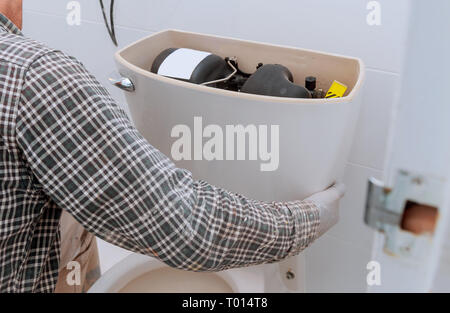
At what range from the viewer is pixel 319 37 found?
3.14 feet

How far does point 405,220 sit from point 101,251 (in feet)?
3.94

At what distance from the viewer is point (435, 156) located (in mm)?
255

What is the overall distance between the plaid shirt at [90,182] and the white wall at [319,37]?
0.36 meters

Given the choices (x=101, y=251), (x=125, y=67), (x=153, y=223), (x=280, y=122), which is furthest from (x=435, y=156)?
(x=101, y=251)

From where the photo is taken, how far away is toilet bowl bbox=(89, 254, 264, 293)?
2.98 feet

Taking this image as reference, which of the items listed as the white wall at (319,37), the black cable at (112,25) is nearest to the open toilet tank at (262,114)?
the white wall at (319,37)

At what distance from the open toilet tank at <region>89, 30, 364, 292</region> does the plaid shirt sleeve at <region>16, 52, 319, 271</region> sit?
172 mm

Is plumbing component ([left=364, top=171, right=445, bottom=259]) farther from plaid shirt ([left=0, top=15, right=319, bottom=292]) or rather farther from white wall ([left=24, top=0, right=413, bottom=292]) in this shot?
white wall ([left=24, top=0, right=413, bottom=292])

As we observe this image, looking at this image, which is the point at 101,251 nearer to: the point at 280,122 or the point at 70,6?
the point at 70,6

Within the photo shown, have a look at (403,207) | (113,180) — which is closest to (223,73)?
(113,180)

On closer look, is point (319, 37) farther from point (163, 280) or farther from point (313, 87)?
point (163, 280)

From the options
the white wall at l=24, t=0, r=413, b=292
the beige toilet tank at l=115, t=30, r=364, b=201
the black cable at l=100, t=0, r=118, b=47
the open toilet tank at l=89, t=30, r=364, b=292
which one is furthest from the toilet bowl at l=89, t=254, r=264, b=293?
the black cable at l=100, t=0, r=118, b=47

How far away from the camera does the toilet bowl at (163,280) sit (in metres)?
0.91

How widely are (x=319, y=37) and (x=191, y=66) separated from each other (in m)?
0.29
